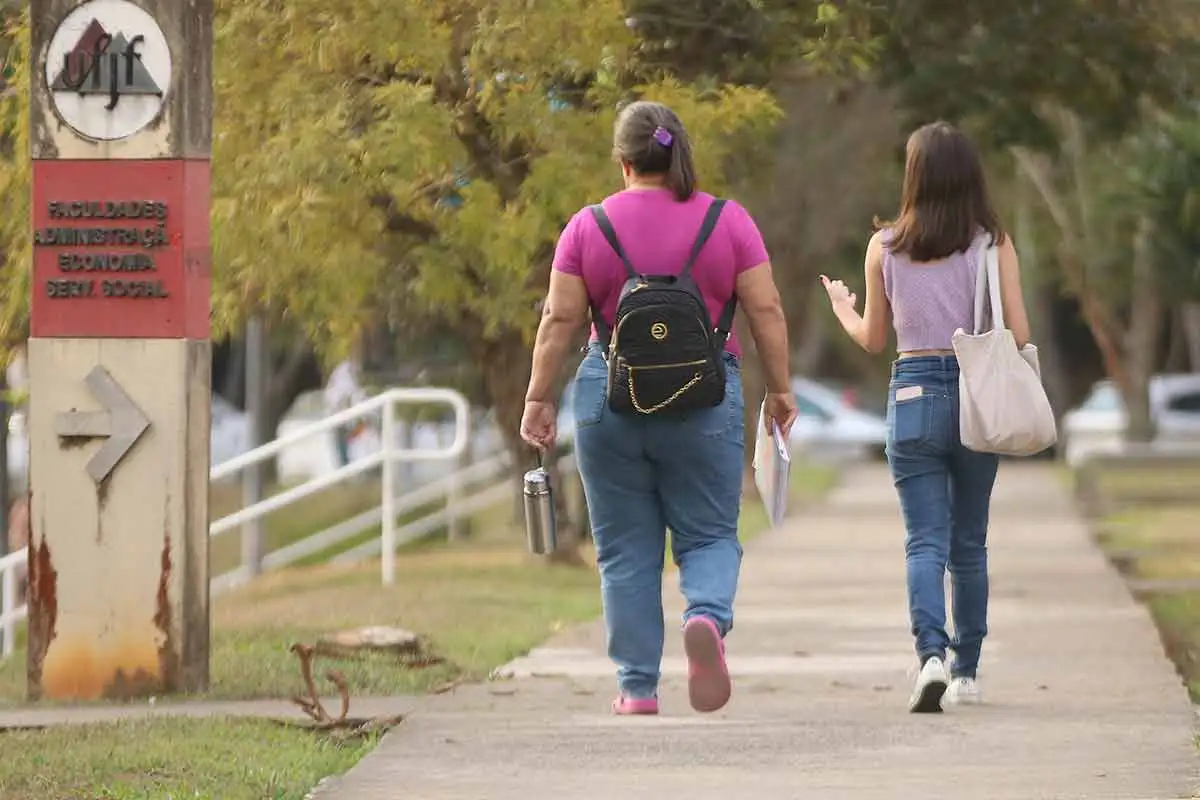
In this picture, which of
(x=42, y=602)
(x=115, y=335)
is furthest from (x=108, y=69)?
(x=42, y=602)

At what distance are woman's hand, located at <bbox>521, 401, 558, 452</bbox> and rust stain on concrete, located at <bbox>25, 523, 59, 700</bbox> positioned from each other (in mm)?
2025

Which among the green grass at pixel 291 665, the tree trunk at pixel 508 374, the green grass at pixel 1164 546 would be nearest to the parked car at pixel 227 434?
the green grass at pixel 1164 546

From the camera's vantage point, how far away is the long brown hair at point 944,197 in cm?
840

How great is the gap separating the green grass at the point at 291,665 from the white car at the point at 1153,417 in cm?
2299

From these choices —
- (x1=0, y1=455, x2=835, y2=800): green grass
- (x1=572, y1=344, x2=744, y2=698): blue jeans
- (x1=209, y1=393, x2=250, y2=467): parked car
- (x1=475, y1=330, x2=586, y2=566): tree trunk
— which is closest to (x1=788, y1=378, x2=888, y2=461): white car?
(x1=209, y1=393, x2=250, y2=467): parked car

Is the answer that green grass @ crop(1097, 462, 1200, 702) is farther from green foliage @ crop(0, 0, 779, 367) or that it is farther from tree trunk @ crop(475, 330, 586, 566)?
tree trunk @ crop(475, 330, 586, 566)

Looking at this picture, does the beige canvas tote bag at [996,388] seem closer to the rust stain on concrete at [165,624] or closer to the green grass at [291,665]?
the green grass at [291,665]

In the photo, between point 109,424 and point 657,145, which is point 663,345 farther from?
point 109,424

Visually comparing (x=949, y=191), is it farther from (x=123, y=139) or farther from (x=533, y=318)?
(x=533, y=318)

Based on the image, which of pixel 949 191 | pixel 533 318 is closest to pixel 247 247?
pixel 533 318

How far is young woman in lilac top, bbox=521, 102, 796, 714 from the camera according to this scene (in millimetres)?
7848

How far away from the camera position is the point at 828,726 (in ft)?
26.9

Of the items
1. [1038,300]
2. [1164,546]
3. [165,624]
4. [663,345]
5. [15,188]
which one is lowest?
[1164,546]

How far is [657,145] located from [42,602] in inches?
108
